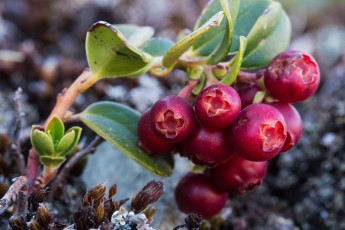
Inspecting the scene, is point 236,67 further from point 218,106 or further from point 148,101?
point 148,101

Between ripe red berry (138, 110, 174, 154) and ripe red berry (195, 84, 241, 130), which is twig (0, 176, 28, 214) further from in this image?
ripe red berry (195, 84, 241, 130)

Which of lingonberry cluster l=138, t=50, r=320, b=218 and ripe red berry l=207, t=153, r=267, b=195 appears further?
ripe red berry l=207, t=153, r=267, b=195

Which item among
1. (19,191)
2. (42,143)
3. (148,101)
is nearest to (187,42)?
(42,143)

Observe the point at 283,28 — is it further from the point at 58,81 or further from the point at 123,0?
the point at 123,0

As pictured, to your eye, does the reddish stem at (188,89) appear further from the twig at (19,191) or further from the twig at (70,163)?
the twig at (19,191)

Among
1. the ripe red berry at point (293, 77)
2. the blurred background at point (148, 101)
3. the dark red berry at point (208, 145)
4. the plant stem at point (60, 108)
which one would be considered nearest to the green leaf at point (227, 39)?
the ripe red berry at point (293, 77)

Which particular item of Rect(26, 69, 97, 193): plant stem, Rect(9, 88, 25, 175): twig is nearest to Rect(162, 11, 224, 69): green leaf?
Rect(26, 69, 97, 193): plant stem

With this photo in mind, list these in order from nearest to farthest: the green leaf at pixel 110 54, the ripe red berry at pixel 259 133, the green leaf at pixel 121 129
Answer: the ripe red berry at pixel 259 133, the green leaf at pixel 110 54, the green leaf at pixel 121 129
